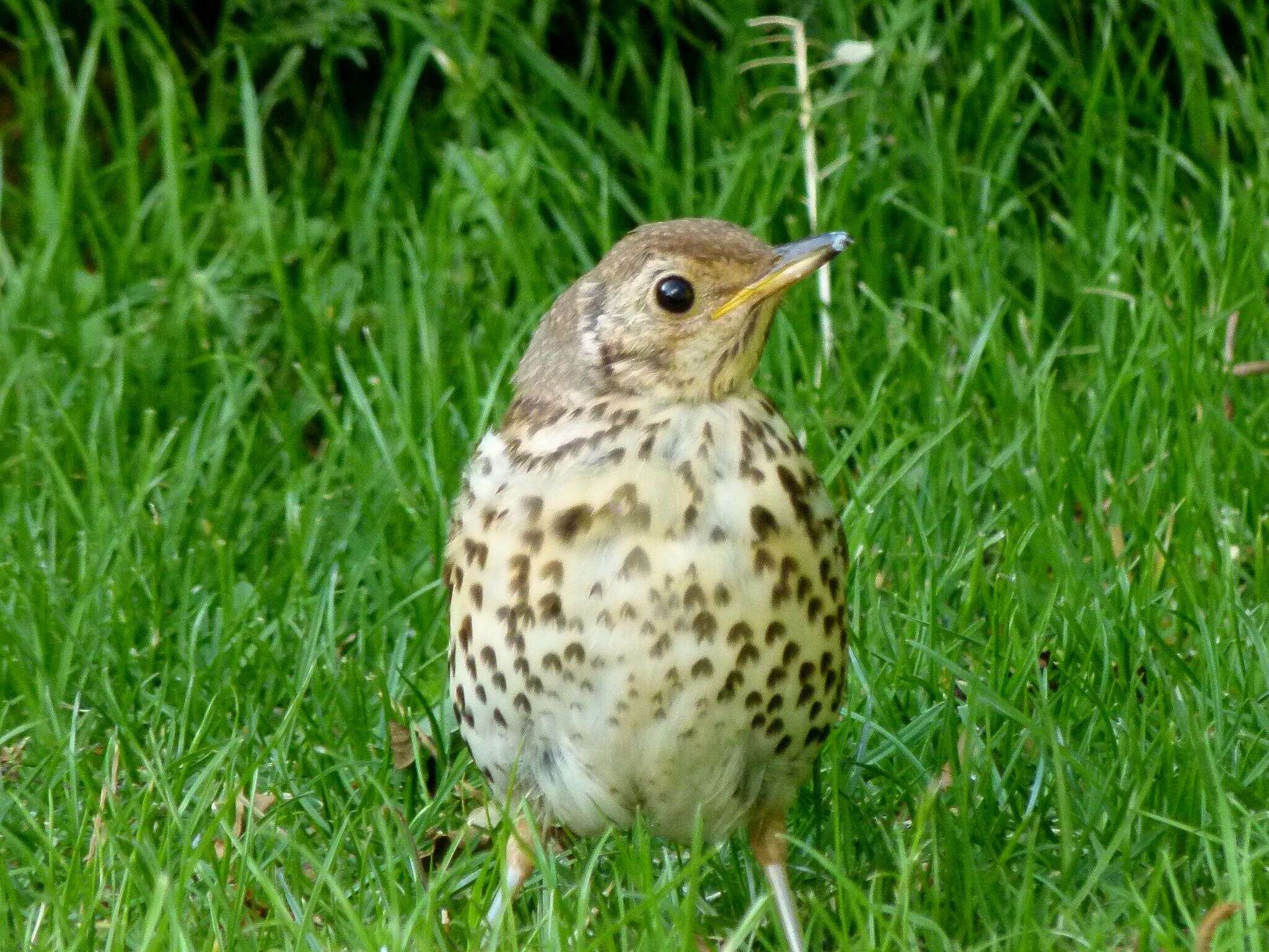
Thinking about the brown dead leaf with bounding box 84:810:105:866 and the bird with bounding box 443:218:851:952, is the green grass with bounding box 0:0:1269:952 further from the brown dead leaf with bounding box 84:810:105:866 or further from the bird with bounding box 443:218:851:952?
the bird with bounding box 443:218:851:952

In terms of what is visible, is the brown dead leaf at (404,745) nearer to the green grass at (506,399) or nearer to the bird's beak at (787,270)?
the green grass at (506,399)

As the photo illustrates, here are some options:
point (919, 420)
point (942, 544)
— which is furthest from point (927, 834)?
point (919, 420)

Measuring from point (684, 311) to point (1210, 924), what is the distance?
1062mm

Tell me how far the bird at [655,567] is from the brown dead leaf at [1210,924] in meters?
0.59

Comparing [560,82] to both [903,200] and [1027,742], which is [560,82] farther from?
[1027,742]

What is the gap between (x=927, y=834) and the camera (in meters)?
3.46

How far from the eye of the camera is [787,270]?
3.12 metres

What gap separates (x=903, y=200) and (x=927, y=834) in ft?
8.06

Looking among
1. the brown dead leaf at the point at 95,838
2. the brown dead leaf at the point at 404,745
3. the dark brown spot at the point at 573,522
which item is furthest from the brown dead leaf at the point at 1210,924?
the brown dead leaf at the point at 95,838

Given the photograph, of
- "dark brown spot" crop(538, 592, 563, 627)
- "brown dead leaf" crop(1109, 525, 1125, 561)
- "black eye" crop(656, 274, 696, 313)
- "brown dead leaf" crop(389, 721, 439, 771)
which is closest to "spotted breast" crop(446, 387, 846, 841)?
"dark brown spot" crop(538, 592, 563, 627)

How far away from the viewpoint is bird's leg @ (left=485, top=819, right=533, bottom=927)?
3.22 meters

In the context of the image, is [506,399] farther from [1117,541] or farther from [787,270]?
[787,270]

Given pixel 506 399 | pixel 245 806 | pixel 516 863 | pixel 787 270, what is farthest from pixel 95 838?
pixel 506 399

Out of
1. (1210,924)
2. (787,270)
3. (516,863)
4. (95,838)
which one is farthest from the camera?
(95,838)
